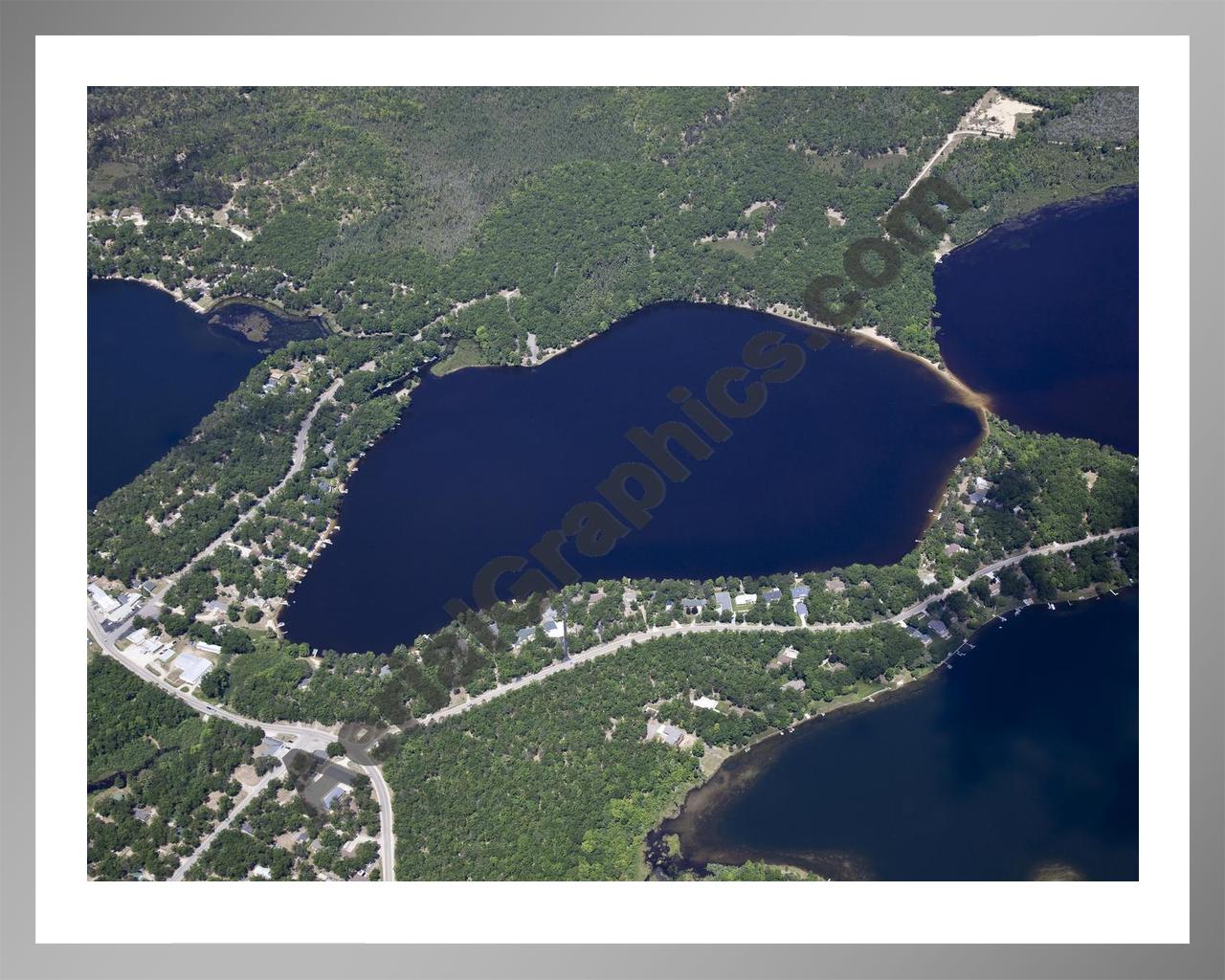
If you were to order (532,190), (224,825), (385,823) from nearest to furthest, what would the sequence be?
1. (385,823)
2. (224,825)
3. (532,190)

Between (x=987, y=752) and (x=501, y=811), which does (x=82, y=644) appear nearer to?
(x=501, y=811)

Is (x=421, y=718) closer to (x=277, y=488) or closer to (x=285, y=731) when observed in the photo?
(x=285, y=731)

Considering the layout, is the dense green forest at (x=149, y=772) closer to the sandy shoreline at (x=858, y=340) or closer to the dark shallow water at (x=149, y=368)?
the dark shallow water at (x=149, y=368)

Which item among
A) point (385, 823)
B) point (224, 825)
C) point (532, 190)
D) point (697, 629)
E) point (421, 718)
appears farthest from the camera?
point (532, 190)


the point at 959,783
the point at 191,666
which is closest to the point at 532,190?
the point at 191,666

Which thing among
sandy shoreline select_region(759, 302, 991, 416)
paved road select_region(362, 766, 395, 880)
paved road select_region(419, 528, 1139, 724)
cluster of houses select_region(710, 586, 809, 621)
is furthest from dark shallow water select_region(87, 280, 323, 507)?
cluster of houses select_region(710, 586, 809, 621)

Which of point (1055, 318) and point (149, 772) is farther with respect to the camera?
point (1055, 318)
